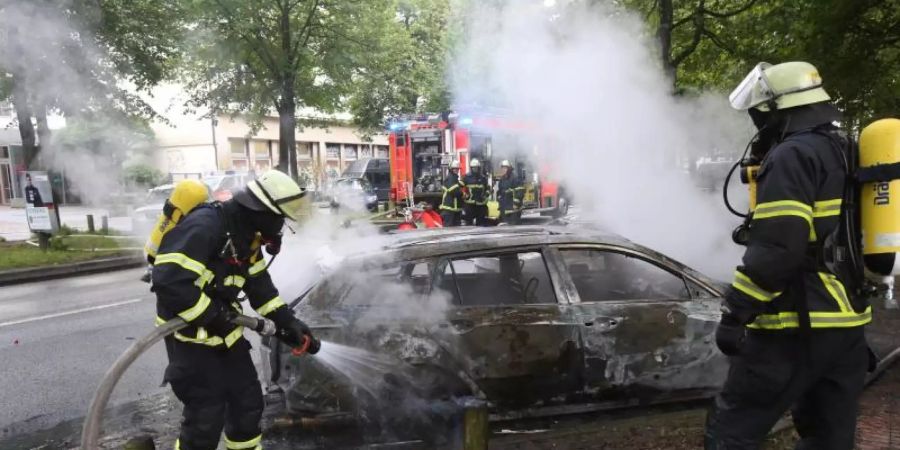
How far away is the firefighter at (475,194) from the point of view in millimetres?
11469

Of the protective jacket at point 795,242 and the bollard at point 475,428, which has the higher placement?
the protective jacket at point 795,242

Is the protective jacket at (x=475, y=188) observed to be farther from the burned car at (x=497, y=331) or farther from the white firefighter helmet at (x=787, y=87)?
the white firefighter helmet at (x=787, y=87)

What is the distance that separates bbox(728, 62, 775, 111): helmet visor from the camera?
253cm

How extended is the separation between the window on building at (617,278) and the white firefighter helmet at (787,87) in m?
1.59

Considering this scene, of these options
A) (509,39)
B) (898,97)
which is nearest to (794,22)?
(898,97)

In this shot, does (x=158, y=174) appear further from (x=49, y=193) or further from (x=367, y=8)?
(x=367, y=8)

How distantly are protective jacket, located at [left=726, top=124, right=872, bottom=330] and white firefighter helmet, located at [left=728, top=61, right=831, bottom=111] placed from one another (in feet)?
0.43

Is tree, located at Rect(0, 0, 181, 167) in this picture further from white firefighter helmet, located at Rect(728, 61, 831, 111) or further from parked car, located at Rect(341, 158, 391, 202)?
parked car, located at Rect(341, 158, 391, 202)

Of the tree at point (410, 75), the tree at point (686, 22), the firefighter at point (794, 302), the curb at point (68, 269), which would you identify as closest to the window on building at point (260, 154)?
the tree at point (410, 75)

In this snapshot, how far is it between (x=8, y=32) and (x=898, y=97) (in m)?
12.8

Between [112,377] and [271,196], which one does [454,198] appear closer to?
[271,196]

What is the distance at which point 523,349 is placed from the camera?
3.65 meters

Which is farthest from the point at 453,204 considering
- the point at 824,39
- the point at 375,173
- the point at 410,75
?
the point at 375,173

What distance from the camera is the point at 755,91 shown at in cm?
258
